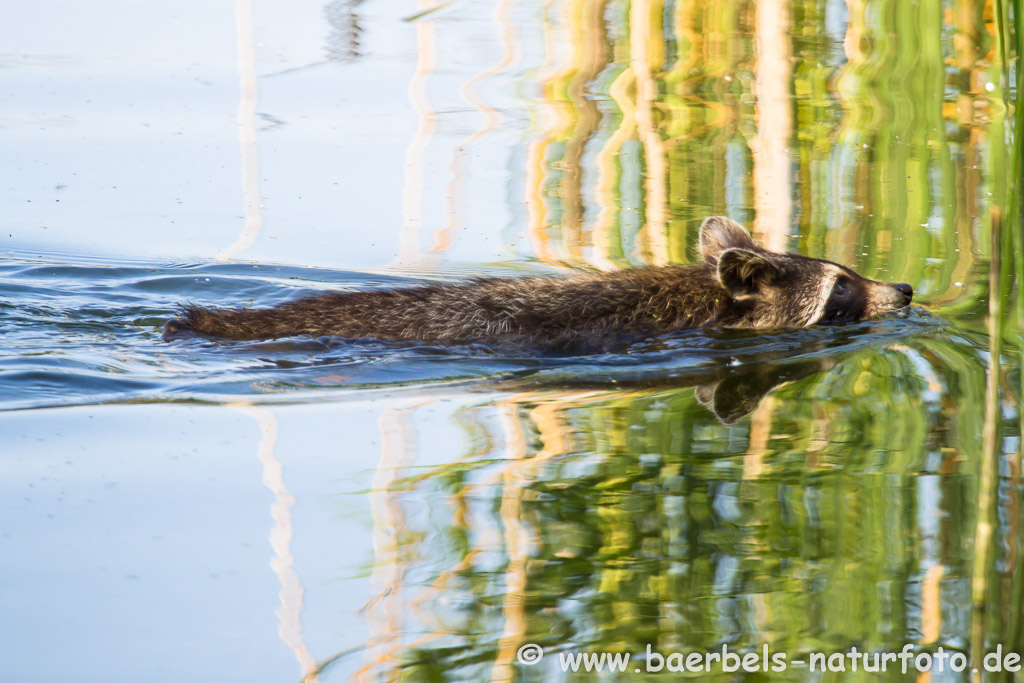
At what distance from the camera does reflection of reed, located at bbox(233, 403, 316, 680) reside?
13.9 feet

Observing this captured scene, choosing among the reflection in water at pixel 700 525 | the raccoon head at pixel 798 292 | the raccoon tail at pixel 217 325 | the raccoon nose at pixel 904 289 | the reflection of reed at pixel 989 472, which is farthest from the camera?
the raccoon head at pixel 798 292

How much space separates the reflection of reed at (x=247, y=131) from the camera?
10125mm

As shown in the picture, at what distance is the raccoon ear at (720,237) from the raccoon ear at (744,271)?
359 millimetres

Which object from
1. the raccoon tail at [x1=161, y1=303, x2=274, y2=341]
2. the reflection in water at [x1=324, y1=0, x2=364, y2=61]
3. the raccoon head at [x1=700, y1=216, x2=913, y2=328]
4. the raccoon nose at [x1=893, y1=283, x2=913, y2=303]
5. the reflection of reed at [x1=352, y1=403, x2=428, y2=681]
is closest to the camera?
the reflection of reed at [x1=352, y1=403, x2=428, y2=681]

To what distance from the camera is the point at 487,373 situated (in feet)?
24.5

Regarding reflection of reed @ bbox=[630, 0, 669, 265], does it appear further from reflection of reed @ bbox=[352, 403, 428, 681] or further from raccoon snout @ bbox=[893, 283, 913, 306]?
→ reflection of reed @ bbox=[352, 403, 428, 681]

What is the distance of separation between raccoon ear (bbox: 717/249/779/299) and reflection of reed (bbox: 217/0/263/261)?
12.8ft

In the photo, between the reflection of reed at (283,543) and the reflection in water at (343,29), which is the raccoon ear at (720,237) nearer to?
the reflection of reed at (283,543)

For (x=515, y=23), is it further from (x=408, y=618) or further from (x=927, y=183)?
(x=408, y=618)

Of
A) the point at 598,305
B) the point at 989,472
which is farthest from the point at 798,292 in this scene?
the point at 989,472

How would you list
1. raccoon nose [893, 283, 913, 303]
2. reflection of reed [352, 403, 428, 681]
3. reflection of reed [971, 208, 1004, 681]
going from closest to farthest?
reflection of reed [971, 208, 1004, 681], reflection of reed [352, 403, 428, 681], raccoon nose [893, 283, 913, 303]

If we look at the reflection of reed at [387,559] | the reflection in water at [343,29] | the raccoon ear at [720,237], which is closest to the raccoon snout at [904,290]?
the raccoon ear at [720,237]

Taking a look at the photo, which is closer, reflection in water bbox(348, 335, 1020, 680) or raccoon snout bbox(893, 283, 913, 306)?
reflection in water bbox(348, 335, 1020, 680)

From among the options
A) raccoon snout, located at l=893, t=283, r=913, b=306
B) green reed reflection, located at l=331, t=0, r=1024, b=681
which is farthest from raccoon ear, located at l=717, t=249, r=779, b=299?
raccoon snout, located at l=893, t=283, r=913, b=306
